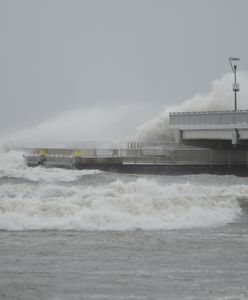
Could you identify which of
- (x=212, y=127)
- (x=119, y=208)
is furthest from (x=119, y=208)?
(x=212, y=127)

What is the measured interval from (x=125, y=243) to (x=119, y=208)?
528 cm

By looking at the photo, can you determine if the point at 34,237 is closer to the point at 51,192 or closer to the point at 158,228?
the point at 158,228

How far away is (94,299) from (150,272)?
8.45 feet

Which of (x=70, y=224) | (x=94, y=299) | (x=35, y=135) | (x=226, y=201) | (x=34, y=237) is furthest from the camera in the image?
(x=35, y=135)

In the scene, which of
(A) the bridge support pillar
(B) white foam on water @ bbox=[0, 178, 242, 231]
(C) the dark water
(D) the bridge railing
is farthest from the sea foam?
(D) the bridge railing

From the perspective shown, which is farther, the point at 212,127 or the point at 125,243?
the point at 212,127

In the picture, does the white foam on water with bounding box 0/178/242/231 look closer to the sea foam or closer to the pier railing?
the sea foam

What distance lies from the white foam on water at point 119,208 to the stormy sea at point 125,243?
33 mm

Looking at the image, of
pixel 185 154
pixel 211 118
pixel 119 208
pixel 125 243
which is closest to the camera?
pixel 125 243

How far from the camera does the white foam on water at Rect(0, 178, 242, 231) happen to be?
2428 centimetres

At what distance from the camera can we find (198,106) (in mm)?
81750

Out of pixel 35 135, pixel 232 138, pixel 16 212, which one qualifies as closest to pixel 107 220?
pixel 16 212

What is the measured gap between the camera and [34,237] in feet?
71.9

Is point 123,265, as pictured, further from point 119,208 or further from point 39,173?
point 39,173
